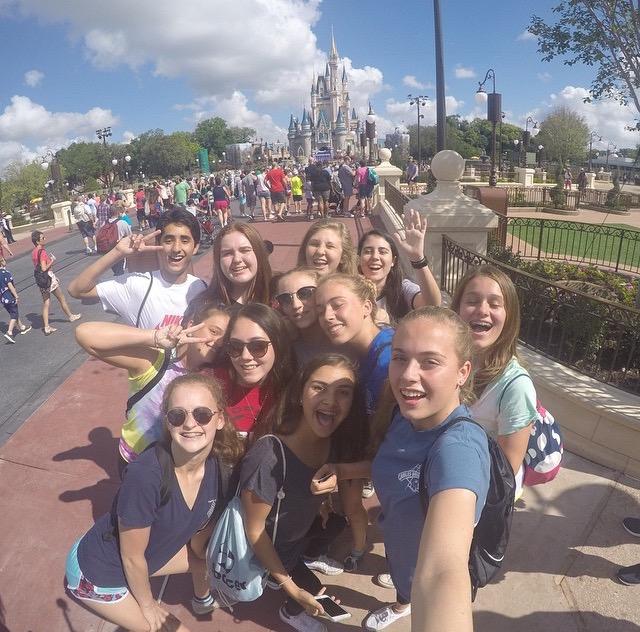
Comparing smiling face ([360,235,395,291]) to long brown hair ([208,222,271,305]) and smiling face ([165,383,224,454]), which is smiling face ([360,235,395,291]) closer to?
long brown hair ([208,222,271,305])

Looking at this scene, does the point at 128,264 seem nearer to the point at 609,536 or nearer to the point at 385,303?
the point at 385,303

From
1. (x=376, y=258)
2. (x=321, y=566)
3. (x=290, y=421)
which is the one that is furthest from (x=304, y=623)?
(x=376, y=258)

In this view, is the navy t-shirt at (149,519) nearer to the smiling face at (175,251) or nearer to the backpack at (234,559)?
the backpack at (234,559)

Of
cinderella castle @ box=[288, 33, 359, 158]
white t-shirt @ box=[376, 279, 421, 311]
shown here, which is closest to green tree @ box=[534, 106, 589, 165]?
white t-shirt @ box=[376, 279, 421, 311]

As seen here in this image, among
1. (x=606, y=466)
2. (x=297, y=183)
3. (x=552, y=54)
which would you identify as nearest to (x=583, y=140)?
(x=297, y=183)

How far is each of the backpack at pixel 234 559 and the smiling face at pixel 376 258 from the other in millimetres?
1608

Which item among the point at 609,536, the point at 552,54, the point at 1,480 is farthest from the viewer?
the point at 552,54

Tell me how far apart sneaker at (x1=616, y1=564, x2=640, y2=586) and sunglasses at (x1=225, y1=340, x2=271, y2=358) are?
2.46 m

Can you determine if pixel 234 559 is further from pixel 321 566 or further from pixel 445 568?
pixel 445 568

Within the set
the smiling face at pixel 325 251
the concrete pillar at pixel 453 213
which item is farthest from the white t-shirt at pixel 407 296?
the concrete pillar at pixel 453 213

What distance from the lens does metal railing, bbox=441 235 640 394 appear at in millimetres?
3916

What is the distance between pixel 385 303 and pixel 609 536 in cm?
212

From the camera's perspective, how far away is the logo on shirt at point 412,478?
160 cm

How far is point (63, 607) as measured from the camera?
2.63 meters
